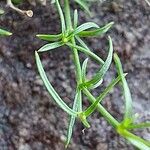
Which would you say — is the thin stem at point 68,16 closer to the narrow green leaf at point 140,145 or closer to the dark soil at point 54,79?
the dark soil at point 54,79

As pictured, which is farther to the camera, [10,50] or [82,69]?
[10,50]

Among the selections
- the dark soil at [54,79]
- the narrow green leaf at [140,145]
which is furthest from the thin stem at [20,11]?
the narrow green leaf at [140,145]

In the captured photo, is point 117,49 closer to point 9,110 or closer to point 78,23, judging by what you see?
point 78,23

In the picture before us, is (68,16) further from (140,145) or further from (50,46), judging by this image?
(140,145)

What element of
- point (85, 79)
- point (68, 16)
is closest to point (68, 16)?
point (68, 16)

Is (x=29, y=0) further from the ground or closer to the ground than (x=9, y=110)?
further from the ground

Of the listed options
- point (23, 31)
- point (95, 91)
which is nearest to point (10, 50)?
point (23, 31)
